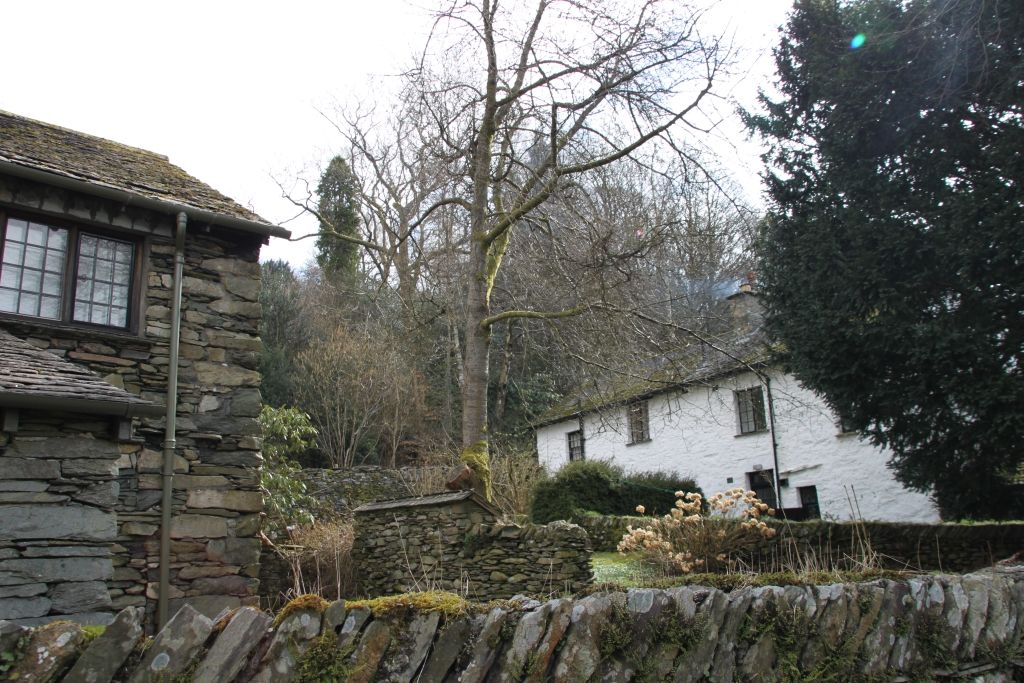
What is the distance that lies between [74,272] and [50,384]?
6.44ft

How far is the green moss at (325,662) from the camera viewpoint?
8.76 feet

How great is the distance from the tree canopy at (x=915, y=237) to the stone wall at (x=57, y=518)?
988 cm


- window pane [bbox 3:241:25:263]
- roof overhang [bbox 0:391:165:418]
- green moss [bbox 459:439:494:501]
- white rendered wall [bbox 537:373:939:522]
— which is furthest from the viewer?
white rendered wall [bbox 537:373:939:522]

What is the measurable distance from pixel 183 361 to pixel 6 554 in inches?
106

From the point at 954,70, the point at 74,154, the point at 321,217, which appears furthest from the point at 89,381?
the point at 954,70

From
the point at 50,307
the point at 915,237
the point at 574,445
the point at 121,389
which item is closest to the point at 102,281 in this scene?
the point at 50,307

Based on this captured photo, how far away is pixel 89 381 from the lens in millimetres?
7570

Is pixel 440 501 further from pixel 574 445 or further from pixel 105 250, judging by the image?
pixel 574 445

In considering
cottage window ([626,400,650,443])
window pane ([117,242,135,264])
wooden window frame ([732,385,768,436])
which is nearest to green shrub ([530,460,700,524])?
wooden window frame ([732,385,768,436])

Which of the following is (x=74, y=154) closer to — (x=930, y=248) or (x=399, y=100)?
(x=399, y=100)

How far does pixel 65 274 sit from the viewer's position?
27.8 ft

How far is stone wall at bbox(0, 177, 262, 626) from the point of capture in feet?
26.4

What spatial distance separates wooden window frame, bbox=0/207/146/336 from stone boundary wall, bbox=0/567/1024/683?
22.2 feet

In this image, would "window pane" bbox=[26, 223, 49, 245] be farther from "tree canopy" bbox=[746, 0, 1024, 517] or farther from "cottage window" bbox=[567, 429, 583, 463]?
"cottage window" bbox=[567, 429, 583, 463]
